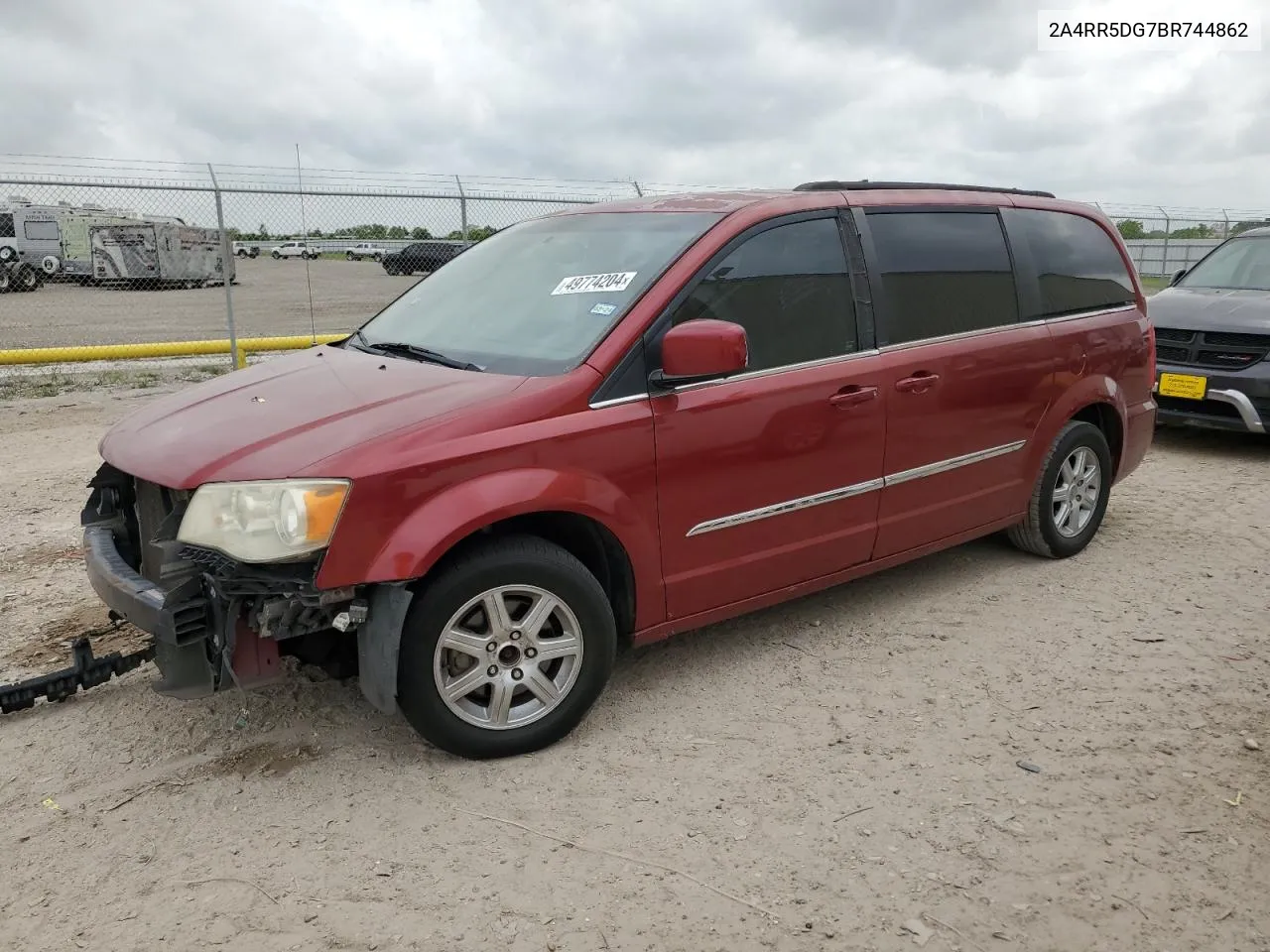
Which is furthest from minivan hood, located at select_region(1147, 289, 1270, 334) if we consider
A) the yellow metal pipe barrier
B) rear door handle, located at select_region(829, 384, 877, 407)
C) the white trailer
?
the white trailer

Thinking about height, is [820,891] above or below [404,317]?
below

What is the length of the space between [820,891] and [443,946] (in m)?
0.96

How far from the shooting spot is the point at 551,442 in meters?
3.18

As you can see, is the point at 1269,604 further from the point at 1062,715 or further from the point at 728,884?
the point at 728,884

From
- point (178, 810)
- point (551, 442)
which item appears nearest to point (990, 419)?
point (551, 442)

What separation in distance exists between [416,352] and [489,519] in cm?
103

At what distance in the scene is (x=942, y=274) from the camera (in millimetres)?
4371

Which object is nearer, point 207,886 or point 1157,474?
point 207,886

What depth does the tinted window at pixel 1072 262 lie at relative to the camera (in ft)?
15.9

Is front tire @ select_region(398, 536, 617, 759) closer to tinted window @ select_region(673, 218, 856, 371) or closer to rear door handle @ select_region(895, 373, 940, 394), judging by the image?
tinted window @ select_region(673, 218, 856, 371)

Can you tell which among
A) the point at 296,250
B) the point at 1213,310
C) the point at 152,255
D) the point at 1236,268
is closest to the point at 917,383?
the point at 1213,310

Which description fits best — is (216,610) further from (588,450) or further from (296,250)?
(296,250)

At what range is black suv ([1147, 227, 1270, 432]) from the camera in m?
7.40

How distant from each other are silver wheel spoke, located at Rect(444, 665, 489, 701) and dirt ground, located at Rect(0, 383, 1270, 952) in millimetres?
269
